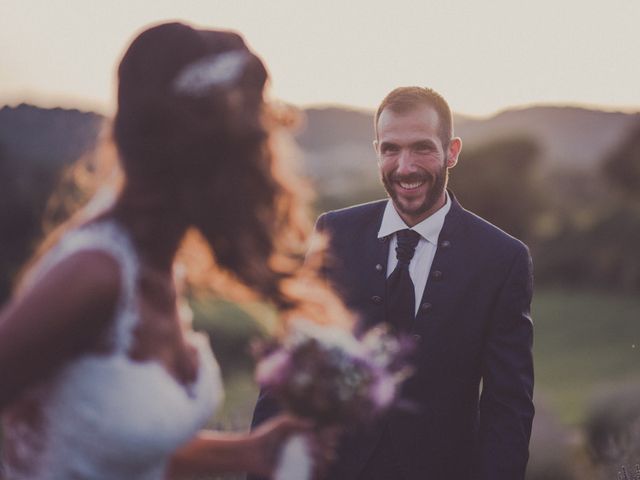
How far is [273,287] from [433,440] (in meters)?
1.93

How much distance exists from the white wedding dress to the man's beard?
2283 millimetres

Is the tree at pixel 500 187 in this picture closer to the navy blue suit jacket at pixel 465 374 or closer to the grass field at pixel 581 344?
the grass field at pixel 581 344

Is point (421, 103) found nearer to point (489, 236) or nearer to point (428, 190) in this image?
point (428, 190)

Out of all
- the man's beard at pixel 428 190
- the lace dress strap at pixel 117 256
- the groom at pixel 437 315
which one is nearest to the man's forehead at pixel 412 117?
the groom at pixel 437 315

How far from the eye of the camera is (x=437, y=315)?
13.4 ft

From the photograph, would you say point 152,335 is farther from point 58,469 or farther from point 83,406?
point 58,469

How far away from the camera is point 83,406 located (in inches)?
81.3

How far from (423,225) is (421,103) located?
61cm

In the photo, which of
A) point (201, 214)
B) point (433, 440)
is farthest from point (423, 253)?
point (201, 214)

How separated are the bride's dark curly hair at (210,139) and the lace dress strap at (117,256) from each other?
0.56ft

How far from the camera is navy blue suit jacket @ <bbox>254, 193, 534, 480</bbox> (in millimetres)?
3982

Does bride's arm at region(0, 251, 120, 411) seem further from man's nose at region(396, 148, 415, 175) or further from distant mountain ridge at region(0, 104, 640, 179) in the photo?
distant mountain ridge at region(0, 104, 640, 179)

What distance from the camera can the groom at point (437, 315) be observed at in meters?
4.01

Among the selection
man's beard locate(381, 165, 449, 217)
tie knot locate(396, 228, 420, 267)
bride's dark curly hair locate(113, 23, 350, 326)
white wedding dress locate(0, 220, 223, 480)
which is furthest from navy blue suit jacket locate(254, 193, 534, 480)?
white wedding dress locate(0, 220, 223, 480)
